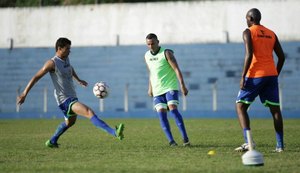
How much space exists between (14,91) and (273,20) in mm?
13595

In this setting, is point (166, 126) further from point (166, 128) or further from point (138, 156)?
point (138, 156)

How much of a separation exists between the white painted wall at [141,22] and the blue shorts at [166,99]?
21626mm

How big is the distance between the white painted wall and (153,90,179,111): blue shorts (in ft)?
71.0

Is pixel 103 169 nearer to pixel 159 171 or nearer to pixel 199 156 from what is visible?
pixel 159 171

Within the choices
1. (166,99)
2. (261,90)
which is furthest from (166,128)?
(261,90)

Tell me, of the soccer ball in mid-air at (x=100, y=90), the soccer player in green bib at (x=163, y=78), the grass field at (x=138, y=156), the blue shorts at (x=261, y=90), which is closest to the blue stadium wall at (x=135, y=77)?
the grass field at (x=138, y=156)

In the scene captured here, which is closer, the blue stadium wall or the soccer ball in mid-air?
Result: the soccer ball in mid-air

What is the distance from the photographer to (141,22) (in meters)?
35.6

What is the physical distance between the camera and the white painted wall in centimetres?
3400

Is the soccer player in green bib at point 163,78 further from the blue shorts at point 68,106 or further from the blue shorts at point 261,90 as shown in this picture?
the blue shorts at point 261,90

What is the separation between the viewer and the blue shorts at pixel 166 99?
1260 cm

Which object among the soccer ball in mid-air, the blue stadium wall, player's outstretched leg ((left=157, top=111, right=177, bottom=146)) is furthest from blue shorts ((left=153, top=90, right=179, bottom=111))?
the blue stadium wall

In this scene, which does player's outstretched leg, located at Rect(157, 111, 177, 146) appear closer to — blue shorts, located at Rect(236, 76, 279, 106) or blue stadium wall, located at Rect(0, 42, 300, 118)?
blue shorts, located at Rect(236, 76, 279, 106)

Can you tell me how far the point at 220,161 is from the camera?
9.45m
